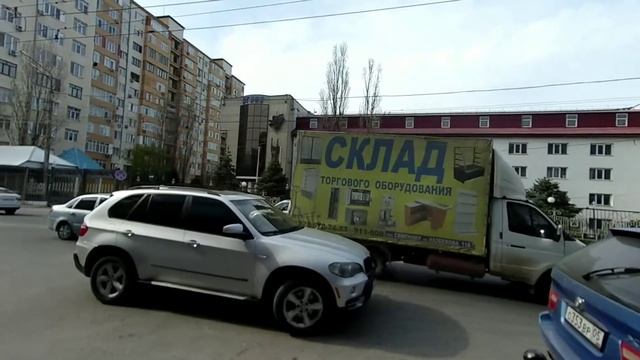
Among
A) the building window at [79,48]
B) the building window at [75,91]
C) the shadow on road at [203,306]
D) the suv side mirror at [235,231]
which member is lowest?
the shadow on road at [203,306]

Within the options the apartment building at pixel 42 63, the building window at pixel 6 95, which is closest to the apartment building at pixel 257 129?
the apartment building at pixel 42 63

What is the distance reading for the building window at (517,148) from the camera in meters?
52.4

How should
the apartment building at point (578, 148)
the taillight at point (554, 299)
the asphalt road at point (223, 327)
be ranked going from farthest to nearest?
the apartment building at point (578, 148), the asphalt road at point (223, 327), the taillight at point (554, 299)

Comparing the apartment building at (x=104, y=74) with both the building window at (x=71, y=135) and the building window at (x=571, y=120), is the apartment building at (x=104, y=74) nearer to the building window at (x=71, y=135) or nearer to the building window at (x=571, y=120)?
the building window at (x=71, y=135)

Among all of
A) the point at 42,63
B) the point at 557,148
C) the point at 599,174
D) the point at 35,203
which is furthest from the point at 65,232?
the point at 599,174

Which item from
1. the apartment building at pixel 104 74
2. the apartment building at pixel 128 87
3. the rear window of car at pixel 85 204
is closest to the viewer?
the rear window of car at pixel 85 204

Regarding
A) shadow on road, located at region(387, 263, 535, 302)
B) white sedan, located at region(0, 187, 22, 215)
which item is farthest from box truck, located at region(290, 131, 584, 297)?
white sedan, located at region(0, 187, 22, 215)

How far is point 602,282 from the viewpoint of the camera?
3.02 meters

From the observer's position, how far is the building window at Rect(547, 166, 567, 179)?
50.2 metres

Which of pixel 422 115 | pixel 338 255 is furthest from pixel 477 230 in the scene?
pixel 422 115

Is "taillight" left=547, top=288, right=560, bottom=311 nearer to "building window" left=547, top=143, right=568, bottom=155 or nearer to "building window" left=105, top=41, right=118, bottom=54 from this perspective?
"building window" left=547, top=143, right=568, bottom=155

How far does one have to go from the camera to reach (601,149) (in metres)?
49.3

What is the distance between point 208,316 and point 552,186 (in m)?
39.3

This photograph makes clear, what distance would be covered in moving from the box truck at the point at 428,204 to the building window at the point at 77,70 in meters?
59.7
